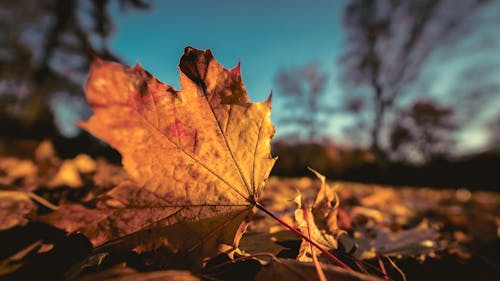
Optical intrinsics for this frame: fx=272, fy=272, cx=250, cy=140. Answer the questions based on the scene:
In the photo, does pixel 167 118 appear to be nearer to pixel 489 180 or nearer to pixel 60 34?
pixel 489 180

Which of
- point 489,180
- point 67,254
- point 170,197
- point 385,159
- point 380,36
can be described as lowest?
point 67,254

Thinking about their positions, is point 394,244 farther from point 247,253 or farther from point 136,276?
point 136,276

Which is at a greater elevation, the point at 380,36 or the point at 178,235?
the point at 380,36

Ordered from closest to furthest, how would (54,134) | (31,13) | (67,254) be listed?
(67,254), (54,134), (31,13)

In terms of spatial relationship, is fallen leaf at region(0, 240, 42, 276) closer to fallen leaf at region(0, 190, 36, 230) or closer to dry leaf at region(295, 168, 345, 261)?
fallen leaf at region(0, 190, 36, 230)

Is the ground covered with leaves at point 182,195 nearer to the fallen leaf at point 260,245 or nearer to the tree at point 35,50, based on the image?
the fallen leaf at point 260,245

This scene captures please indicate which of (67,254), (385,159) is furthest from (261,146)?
(385,159)

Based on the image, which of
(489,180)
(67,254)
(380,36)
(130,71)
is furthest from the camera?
(380,36)

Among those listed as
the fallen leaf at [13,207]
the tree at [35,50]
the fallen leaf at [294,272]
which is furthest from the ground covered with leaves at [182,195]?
the tree at [35,50]
